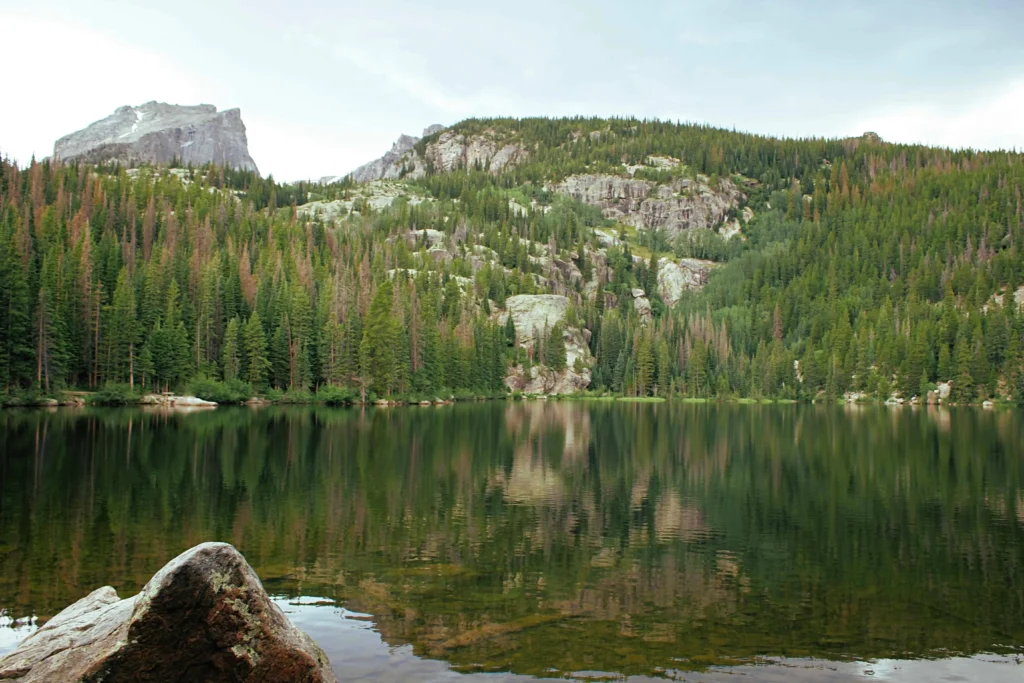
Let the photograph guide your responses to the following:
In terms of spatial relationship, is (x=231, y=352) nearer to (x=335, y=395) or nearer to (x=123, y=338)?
(x=123, y=338)

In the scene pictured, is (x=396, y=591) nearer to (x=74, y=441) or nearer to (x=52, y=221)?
(x=74, y=441)

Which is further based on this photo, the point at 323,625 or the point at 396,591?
the point at 396,591

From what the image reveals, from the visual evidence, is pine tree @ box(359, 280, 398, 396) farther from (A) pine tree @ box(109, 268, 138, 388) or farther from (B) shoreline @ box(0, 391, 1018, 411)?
(A) pine tree @ box(109, 268, 138, 388)

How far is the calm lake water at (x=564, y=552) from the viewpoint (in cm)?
1308

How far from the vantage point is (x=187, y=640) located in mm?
8469

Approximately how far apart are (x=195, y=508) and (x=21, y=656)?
16239mm

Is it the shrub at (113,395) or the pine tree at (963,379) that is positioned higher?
the pine tree at (963,379)

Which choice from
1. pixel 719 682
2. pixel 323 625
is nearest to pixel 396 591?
pixel 323 625

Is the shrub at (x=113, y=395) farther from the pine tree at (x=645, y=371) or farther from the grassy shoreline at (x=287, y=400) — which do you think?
the pine tree at (x=645, y=371)

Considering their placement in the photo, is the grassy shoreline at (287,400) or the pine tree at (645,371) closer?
the grassy shoreline at (287,400)

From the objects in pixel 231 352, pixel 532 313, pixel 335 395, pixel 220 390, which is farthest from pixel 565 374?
pixel 220 390

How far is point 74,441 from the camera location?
43656 mm

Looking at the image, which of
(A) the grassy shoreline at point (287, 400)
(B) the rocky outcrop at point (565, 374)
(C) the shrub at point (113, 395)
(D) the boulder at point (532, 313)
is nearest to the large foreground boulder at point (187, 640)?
(A) the grassy shoreline at point (287, 400)

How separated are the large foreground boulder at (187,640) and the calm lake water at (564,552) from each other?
128 inches
